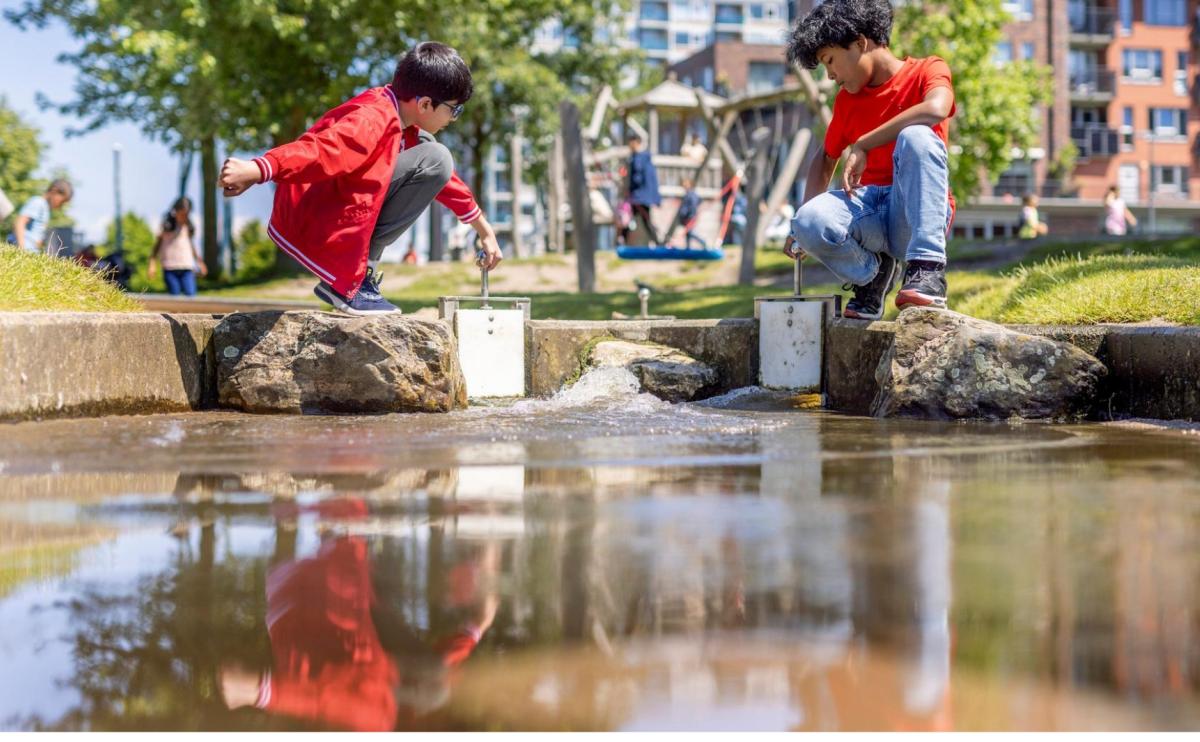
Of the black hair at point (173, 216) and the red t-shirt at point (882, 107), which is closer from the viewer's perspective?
the red t-shirt at point (882, 107)

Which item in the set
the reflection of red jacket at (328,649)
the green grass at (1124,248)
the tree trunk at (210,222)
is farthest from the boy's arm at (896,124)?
the tree trunk at (210,222)

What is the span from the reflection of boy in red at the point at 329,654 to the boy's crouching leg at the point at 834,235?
368 cm

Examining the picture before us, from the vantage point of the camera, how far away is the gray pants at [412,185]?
5.80 metres

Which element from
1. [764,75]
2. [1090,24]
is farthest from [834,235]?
[764,75]

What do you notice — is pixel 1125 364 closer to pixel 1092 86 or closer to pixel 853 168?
pixel 853 168

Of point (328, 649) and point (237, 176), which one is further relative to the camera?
point (237, 176)

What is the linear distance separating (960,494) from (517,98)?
28.0 meters

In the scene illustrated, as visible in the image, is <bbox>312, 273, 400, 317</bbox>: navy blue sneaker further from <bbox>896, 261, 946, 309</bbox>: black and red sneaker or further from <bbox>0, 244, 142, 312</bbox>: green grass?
<bbox>896, 261, 946, 309</bbox>: black and red sneaker

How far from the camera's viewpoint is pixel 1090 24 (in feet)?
199

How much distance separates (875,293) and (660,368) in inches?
44.7

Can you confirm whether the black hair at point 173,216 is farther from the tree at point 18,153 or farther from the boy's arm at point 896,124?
the tree at point 18,153

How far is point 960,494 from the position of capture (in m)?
3.14

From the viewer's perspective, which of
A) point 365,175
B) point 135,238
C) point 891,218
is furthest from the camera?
point 135,238

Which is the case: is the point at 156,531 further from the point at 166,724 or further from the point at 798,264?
the point at 798,264
